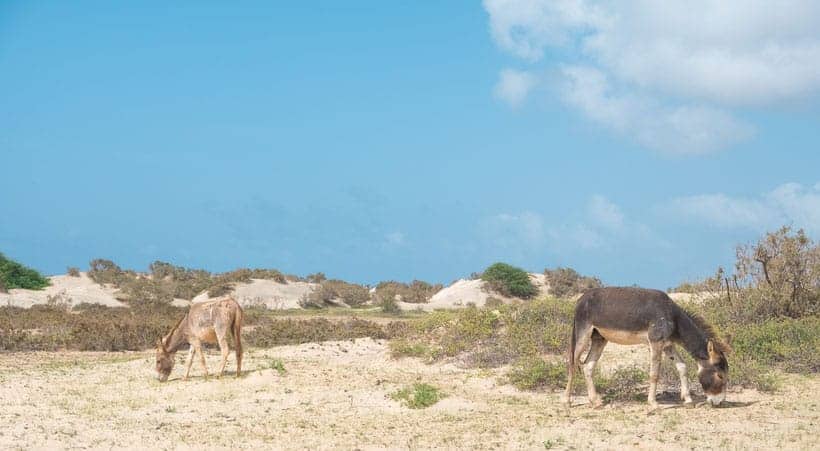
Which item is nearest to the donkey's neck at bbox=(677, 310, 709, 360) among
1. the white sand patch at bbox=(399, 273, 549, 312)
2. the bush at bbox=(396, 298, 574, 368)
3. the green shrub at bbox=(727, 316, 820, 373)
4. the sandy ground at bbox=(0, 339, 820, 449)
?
the sandy ground at bbox=(0, 339, 820, 449)

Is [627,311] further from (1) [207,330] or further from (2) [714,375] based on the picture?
(1) [207,330]

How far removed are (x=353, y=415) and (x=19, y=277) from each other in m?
38.6

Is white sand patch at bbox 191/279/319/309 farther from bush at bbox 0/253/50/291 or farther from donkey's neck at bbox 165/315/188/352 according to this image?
donkey's neck at bbox 165/315/188/352

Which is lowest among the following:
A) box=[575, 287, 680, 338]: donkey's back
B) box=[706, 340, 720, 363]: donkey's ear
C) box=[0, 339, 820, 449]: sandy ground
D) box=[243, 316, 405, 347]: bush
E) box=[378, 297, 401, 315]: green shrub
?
box=[0, 339, 820, 449]: sandy ground

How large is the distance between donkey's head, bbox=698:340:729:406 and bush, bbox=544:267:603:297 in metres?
33.4

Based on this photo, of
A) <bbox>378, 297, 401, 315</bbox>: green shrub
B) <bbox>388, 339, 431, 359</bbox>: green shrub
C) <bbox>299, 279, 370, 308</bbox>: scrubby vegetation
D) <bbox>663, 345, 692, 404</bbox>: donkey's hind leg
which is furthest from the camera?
<bbox>299, 279, 370, 308</bbox>: scrubby vegetation

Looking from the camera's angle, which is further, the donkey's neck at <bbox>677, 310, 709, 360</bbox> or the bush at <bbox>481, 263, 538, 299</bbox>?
the bush at <bbox>481, 263, 538, 299</bbox>

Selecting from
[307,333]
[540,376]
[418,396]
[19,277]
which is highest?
[19,277]

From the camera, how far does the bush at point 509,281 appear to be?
1839 inches

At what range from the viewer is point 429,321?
23.3 m

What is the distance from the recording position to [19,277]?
1825 inches

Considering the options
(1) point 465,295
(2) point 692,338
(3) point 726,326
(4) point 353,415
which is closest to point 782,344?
(3) point 726,326

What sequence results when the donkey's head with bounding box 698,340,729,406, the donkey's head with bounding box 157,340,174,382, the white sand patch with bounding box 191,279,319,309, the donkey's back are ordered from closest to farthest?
the donkey's head with bounding box 698,340,729,406 < the donkey's back < the donkey's head with bounding box 157,340,174,382 < the white sand patch with bounding box 191,279,319,309

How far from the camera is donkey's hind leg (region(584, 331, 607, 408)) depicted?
1394cm
